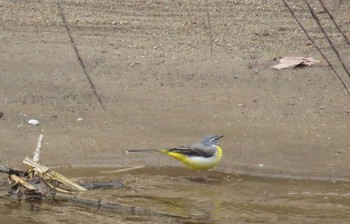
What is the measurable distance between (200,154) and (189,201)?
2.03ft

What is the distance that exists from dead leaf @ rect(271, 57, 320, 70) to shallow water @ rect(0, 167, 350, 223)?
218cm

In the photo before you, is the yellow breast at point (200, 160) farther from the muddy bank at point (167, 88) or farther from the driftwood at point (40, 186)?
the driftwood at point (40, 186)

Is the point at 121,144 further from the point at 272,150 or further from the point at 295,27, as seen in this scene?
the point at 295,27

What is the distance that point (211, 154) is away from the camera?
23.8 feet

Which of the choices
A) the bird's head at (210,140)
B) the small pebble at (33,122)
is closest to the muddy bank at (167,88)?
the small pebble at (33,122)

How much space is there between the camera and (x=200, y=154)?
7.22 meters

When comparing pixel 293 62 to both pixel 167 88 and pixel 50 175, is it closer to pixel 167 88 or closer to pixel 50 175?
pixel 167 88

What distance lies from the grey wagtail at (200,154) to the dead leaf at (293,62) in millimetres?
2063

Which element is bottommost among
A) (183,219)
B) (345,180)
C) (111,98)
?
(183,219)

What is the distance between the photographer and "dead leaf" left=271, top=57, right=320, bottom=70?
30.1ft

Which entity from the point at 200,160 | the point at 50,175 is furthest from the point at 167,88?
the point at 50,175

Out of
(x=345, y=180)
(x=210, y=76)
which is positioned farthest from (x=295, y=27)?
(x=345, y=180)

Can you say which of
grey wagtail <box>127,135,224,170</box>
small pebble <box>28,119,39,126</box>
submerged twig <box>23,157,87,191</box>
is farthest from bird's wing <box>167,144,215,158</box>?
small pebble <box>28,119,39,126</box>

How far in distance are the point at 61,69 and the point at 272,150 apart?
269 centimetres
